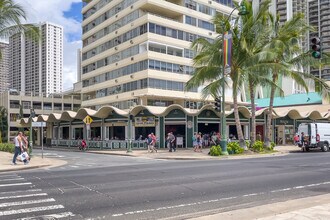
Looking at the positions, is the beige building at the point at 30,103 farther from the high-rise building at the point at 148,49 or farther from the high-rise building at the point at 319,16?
the high-rise building at the point at 319,16

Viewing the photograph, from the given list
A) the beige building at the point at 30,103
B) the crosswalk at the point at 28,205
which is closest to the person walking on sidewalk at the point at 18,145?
the crosswalk at the point at 28,205

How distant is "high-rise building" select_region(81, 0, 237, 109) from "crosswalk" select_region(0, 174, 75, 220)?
4159 centimetres

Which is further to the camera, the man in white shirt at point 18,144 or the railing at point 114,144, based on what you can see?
the railing at point 114,144

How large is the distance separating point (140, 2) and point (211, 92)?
31.0 m

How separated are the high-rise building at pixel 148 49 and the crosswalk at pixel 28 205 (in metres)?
41.6

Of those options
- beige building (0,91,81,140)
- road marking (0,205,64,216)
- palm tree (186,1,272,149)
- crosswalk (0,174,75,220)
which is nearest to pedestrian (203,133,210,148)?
palm tree (186,1,272,149)

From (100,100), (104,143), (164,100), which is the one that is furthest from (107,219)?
(100,100)

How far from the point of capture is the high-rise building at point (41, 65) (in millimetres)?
91250

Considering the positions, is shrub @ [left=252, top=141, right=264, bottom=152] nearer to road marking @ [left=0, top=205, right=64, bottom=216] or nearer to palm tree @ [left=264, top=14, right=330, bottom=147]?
palm tree @ [left=264, top=14, right=330, bottom=147]

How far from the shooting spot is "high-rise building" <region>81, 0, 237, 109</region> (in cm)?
5372

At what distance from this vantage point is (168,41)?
5519cm

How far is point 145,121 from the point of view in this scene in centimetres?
3825

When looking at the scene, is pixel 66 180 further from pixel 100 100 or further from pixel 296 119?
pixel 100 100

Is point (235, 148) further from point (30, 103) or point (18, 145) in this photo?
point (30, 103)
